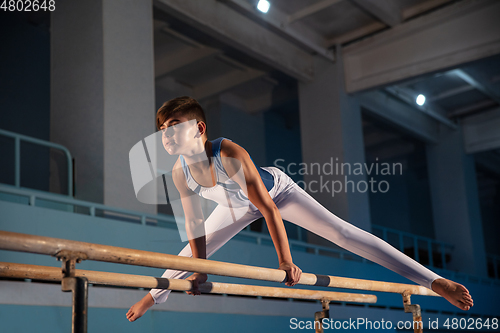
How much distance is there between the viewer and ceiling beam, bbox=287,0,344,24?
8766mm

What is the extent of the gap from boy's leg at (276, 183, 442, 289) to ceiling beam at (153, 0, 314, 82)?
5.37 metres

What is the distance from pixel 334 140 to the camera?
991 centimetres

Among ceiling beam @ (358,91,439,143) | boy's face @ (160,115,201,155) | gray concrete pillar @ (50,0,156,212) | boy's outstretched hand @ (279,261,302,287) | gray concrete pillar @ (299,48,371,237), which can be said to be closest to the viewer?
boy's outstretched hand @ (279,261,302,287)

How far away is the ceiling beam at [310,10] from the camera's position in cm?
877

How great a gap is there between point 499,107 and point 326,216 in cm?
1180

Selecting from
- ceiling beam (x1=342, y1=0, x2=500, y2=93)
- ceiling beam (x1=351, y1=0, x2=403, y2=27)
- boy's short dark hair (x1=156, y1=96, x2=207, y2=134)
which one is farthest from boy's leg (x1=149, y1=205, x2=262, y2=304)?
ceiling beam (x1=342, y1=0, x2=500, y2=93)

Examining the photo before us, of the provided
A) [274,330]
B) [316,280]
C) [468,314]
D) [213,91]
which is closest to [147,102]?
[274,330]

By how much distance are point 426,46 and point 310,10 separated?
2.21m

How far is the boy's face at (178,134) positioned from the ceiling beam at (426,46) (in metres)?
7.49

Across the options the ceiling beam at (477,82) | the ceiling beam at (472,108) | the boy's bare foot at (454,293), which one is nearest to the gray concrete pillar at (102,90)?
the boy's bare foot at (454,293)

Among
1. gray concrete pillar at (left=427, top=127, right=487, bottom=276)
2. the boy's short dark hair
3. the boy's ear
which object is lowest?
the boy's ear

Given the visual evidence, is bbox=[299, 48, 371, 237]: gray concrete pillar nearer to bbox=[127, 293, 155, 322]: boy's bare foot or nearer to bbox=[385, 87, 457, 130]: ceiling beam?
bbox=[385, 87, 457, 130]: ceiling beam

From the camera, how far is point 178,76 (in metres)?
11.3

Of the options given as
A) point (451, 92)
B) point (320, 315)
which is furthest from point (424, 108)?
point (320, 315)
